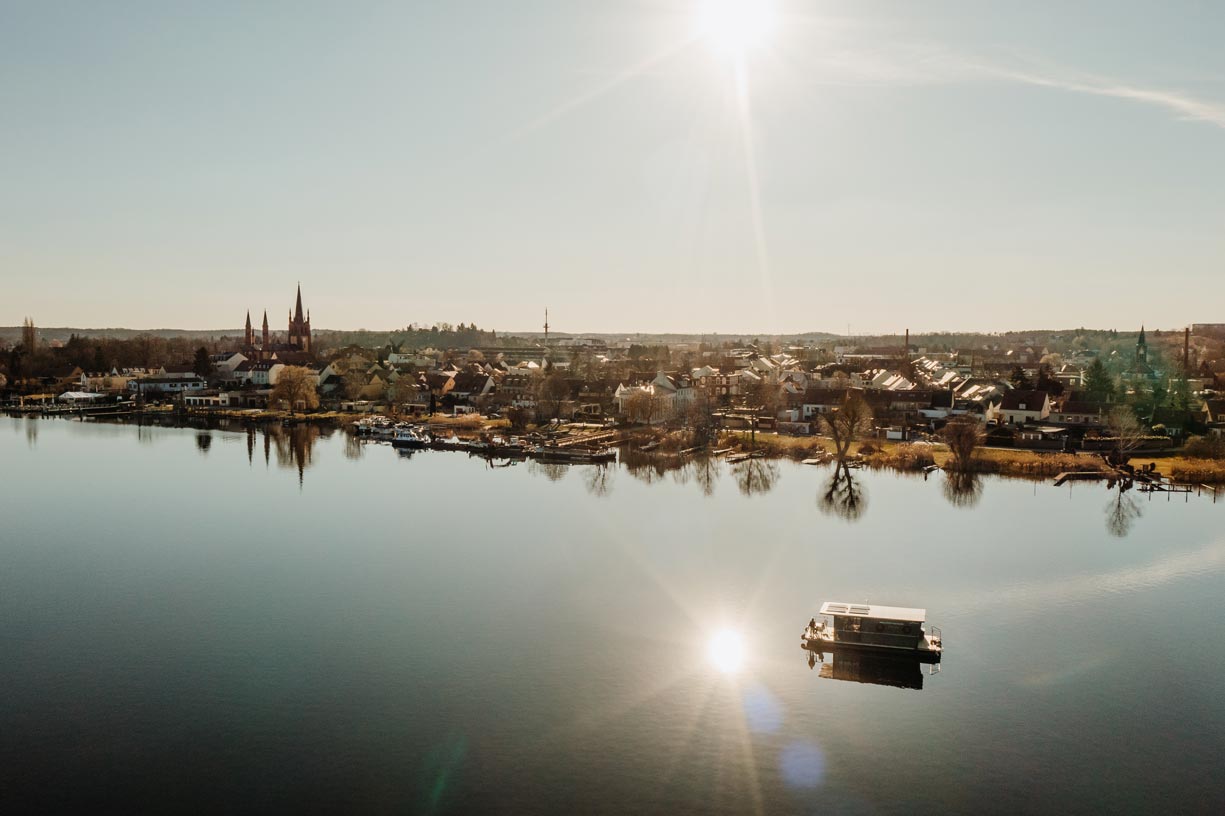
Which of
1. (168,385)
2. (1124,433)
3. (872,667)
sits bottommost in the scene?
(872,667)

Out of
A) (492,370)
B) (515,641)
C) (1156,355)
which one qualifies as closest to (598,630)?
(515,641)

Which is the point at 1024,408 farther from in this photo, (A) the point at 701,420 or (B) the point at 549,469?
(B) the point at 549,469

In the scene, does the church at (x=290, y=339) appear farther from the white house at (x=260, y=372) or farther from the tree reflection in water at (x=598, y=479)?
the tree reflection in water at (x=598, y=479)

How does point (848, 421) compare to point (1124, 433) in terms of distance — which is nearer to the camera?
point (1124, 433)

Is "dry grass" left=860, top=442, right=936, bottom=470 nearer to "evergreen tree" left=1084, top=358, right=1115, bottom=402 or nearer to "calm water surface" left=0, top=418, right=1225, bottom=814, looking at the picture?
"calm water surface" left=0, top=418, right=1225, bottom=814

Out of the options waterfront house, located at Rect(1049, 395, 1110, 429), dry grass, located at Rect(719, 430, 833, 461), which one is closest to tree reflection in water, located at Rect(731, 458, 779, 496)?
dry grass, located at Rect(719, 430, 833, 461)

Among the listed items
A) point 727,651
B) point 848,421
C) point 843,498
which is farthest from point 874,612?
point 848,421

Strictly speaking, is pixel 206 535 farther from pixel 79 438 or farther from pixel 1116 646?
pixel 79 438

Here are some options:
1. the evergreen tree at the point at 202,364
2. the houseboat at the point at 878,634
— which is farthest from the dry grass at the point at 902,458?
the evergreen tree at the point at 202,364
